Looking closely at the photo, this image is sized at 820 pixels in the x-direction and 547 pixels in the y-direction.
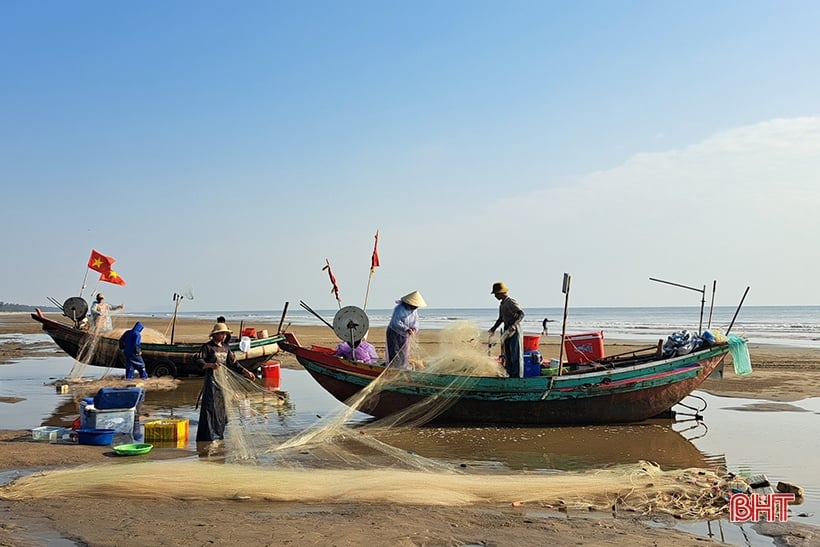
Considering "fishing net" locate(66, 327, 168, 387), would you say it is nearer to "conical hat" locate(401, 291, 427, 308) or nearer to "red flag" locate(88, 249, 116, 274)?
"red flag" locate(88, 249, 116, 274)

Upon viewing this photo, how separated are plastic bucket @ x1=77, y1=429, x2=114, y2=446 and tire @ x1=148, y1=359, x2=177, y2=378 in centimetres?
871

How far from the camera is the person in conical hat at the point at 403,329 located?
10312 mm

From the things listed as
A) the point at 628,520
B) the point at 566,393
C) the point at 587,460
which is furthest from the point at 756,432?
the point at 628,520

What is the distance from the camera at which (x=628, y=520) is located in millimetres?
5434

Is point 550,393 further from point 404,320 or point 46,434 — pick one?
point 46,434

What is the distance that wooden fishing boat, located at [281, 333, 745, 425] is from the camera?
10086 millimetres

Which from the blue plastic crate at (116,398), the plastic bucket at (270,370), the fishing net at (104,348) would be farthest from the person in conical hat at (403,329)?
the fishing net at (104,348)

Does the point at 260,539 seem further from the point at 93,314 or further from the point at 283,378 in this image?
the point at 93,314

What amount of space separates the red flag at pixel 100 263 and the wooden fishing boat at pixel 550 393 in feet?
37.8

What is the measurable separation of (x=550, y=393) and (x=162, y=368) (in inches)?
412

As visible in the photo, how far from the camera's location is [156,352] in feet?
55.3

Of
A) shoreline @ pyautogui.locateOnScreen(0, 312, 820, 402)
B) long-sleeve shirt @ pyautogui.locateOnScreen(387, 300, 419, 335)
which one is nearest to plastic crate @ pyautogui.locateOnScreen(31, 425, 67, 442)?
long-sleeve shirt @ pyautogui.locateOnScreen(387, 300, 419, 335)

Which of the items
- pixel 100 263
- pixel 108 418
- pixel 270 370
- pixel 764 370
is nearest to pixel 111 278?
pixel 100 263

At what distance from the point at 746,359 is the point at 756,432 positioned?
1.34 metres
